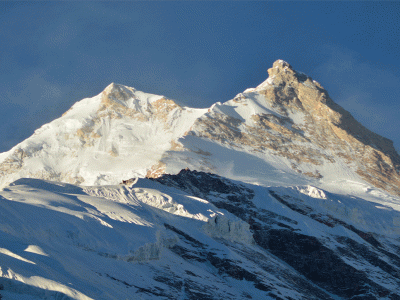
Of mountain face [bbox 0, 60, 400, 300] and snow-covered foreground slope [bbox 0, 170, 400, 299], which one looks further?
mountain face [bbox 0, 60, 400, 300]

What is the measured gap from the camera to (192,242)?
10244cm

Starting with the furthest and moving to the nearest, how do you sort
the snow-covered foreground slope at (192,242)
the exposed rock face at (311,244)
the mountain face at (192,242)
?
the exposed rock face at (311,244) → the mountain face at (192,242) → the snow-covered foreground slope at (192,242)

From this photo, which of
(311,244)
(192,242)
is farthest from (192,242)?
(311,244)

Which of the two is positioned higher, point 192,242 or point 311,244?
point 311,244

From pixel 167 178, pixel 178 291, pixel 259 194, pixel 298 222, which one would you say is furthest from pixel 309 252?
pixel 178 291

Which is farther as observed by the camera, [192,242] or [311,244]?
[311,244]

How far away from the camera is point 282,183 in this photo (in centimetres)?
18725

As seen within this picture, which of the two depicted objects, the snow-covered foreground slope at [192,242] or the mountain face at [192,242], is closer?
the snow-covered foreground slope at [192,242]

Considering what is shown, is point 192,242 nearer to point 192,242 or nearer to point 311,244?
point 192,242

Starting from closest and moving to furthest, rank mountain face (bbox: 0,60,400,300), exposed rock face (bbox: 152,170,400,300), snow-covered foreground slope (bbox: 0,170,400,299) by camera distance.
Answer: snow-covered foreground slope (bbox: 0,170,400,299) < mountain face (bbox: 0,60,400,300) < exposed rock face (bbox: 152,170,400,300)

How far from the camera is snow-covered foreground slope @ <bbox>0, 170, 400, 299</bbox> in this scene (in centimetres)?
6462

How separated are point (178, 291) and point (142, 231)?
17.8 metres

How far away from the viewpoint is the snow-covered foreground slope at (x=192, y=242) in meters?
64.6

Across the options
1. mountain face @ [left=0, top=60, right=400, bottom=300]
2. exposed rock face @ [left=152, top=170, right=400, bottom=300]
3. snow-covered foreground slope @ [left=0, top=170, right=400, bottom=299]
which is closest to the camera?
snow-covered foreground slope @ [left=0, top=170, right=400, bottom=299]
